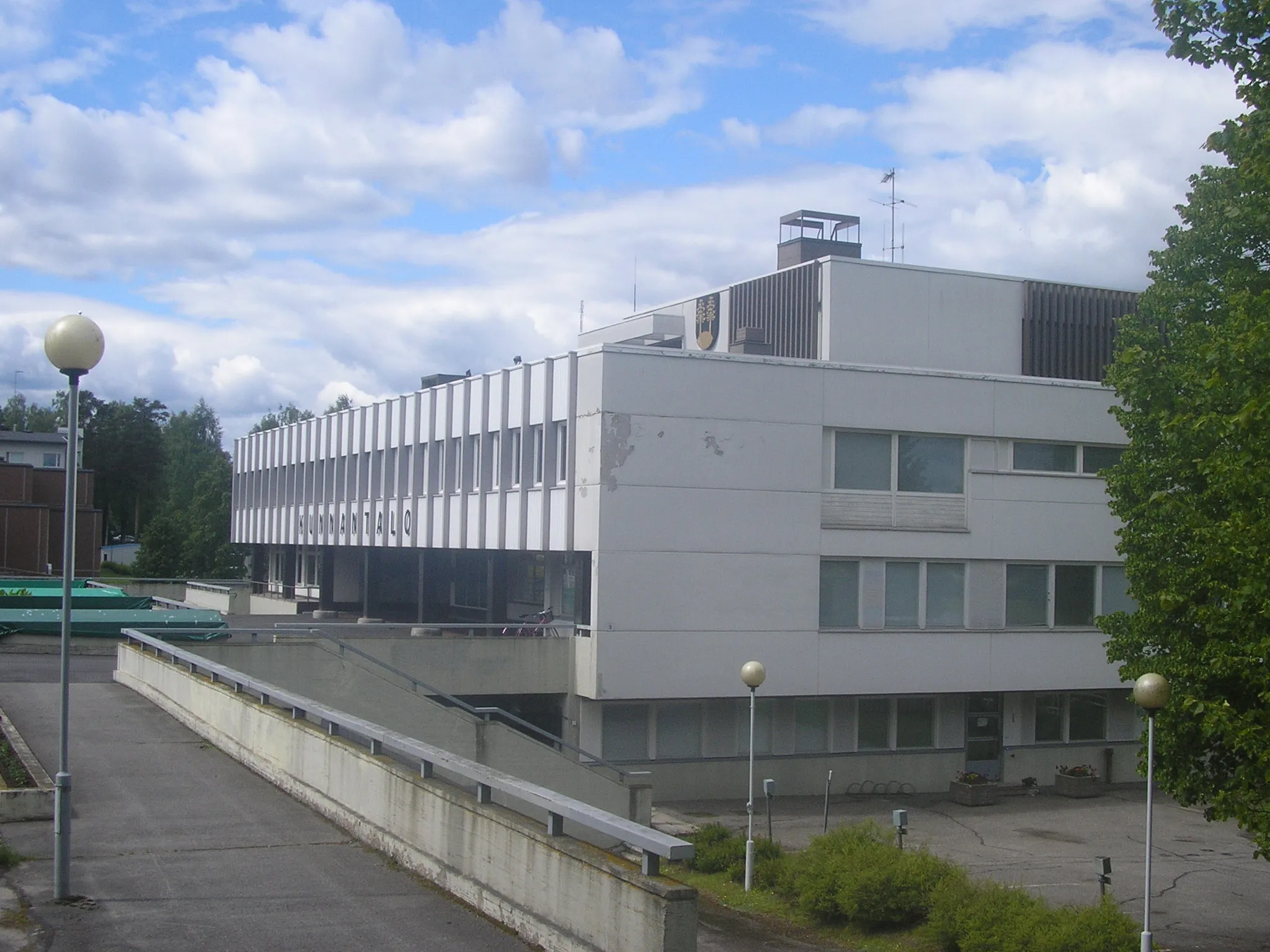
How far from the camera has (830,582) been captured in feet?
99.3

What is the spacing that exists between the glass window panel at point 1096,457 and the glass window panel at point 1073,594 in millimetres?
2449

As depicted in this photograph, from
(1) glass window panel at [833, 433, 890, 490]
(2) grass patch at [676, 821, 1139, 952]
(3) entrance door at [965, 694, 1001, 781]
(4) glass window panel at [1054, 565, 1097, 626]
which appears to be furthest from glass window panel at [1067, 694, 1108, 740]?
(2) grass patch at [676, 821, 1139, 952]

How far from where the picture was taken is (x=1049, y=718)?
33.8 metres

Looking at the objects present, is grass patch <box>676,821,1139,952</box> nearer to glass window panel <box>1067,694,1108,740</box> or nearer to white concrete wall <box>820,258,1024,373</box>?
white concrete wall <box>820,258,1024,373</box>

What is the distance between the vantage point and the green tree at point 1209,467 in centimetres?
1435

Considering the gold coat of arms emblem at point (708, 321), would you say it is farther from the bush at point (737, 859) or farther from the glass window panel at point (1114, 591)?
the bush at point (737, 859)

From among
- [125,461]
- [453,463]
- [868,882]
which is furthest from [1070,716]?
[125,461]

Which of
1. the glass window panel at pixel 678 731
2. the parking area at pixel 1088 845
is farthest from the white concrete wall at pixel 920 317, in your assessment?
the parking area at pixel 1088 845

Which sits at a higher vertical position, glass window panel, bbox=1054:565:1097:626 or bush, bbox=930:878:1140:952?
glass window panel, bbox=1054:565:1097:626

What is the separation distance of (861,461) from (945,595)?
400cm

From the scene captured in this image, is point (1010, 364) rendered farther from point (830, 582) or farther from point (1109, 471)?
point (1109, 471)

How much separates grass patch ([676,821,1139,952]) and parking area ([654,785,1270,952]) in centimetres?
398

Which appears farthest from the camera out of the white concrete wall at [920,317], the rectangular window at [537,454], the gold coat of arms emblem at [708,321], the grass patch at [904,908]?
the gold coat of arms emblem at [708,321]

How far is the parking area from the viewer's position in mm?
19656
